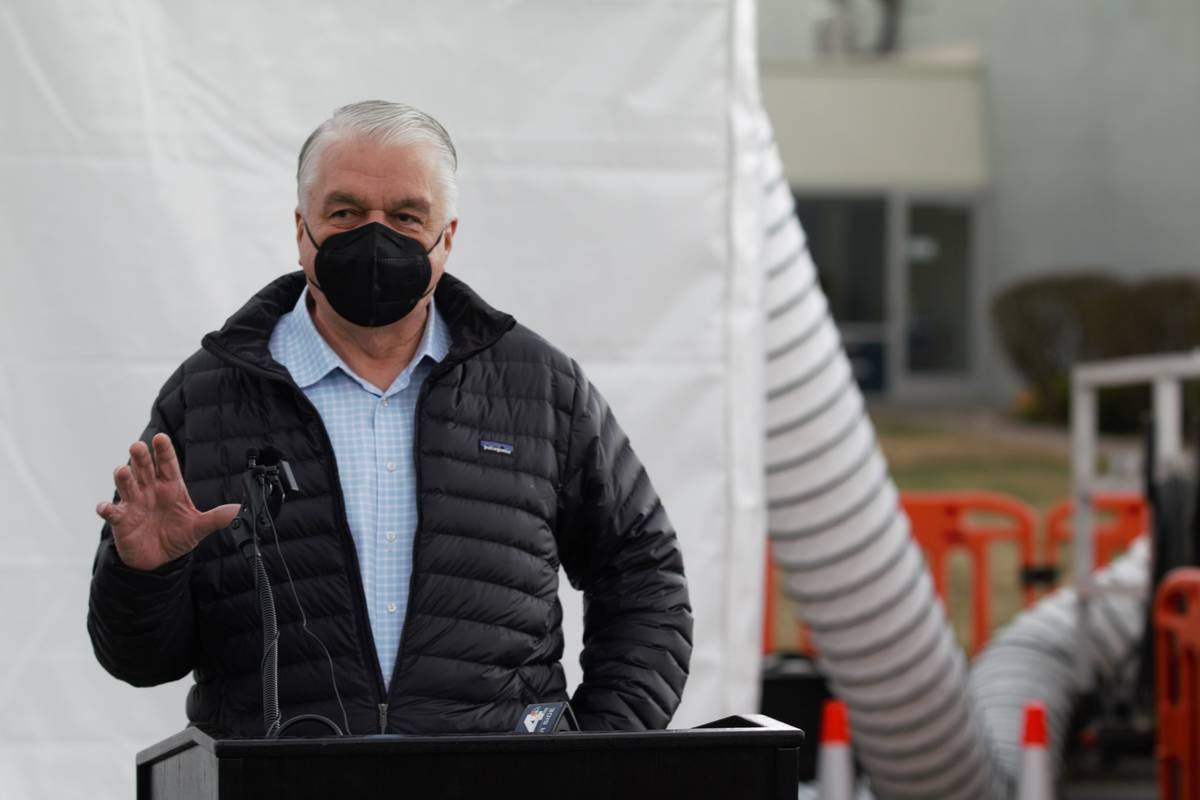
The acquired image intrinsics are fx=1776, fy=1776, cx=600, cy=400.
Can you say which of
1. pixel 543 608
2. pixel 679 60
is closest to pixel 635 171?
pixel 679 60

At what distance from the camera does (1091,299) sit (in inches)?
755

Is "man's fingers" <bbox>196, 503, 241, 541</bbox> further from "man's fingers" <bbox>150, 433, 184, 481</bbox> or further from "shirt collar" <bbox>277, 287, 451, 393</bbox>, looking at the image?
"shirt collar" <bbox>277, 287, 451, 393</bbox>

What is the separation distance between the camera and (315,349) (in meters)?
2.47

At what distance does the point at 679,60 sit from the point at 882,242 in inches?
752

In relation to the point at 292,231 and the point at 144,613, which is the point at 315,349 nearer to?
the point at 144,613

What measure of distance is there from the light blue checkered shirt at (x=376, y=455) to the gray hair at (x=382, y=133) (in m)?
0.21

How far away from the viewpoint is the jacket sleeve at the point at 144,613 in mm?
2270

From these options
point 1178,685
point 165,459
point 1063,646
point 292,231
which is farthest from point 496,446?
point 1063,646

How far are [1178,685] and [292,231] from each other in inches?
142

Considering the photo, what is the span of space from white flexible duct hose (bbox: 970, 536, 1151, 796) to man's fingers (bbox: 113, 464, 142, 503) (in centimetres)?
475

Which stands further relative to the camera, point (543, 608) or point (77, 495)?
point (77, 495)

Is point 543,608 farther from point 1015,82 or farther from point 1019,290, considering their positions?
point 1015,82

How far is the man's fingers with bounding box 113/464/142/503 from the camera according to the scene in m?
2.17

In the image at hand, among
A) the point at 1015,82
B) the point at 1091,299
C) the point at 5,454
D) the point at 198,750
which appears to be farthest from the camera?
the point at 1015,82
